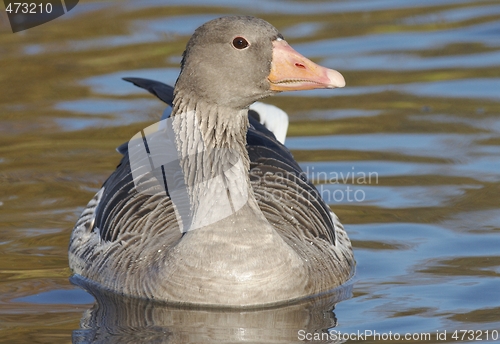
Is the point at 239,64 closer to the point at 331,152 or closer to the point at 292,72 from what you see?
the point at 292,72

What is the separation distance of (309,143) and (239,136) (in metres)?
4.32

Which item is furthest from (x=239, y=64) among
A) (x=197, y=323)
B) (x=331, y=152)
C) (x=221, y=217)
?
(x=331, y=152)

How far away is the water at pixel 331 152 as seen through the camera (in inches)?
317

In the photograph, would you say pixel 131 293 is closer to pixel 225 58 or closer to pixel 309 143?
pixel 225 58

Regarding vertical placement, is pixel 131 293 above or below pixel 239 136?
below

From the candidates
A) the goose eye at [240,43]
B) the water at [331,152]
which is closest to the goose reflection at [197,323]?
the water at [331,152]

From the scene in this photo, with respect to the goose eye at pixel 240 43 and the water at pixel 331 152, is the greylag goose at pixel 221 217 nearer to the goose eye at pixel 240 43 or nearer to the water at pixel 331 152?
the goose eye at pixel 240 43

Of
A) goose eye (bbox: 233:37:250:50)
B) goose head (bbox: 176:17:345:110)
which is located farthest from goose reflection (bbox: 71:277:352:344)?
goose eye (bbox: 233:37:250:50)

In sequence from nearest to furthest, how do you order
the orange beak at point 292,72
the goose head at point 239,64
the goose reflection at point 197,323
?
the goose reflection at point 197,323, the orange beak at point 292,72, the goose head at point 239,64

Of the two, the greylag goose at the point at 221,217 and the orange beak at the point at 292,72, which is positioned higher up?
the orange beak at the point at 292,72

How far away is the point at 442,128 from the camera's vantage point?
1272cm

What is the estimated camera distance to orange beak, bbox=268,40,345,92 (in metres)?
7.90

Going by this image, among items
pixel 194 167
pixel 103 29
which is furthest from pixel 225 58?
pixel 103 29

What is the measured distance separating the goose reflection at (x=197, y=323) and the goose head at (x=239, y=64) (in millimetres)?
1729
